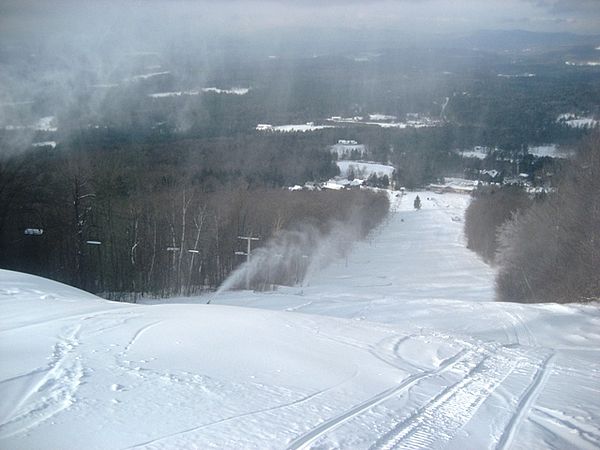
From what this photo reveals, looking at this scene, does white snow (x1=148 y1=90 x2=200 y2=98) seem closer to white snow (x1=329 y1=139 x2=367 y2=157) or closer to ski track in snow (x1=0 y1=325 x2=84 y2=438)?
white snow (x1=329 y1=139 x2=367 y2=157)

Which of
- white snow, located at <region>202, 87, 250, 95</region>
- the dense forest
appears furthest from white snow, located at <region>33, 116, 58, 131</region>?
white snow, located at <region>202, 87, 250, 95</region>

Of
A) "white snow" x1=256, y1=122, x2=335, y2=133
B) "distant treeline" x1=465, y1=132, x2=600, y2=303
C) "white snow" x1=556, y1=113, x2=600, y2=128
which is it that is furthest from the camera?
"white snow" x1=256, y1=122, x2=335, y2=133

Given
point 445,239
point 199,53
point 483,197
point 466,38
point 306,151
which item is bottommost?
point 445,239

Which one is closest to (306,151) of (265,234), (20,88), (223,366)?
(265,234)

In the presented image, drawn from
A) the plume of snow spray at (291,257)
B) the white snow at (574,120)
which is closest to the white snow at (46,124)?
the plume of snow spray at (291,257)

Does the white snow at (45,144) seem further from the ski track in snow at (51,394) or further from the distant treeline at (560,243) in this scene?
the distant treeline at (560,243)

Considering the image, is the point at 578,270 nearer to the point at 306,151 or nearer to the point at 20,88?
the point at 20,88
